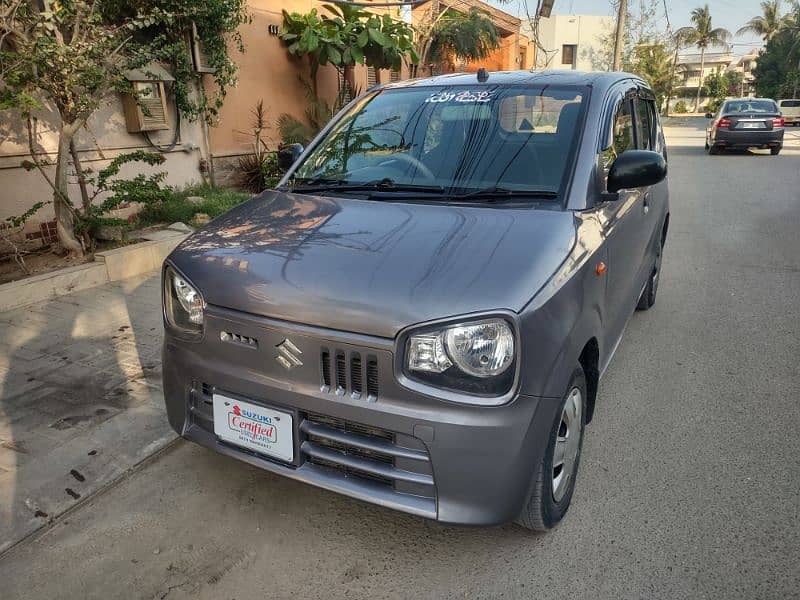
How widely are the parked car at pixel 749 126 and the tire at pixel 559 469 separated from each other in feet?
59.5

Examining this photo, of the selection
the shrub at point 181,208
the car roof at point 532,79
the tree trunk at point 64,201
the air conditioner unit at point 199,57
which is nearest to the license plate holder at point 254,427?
the car roof at point 532,79

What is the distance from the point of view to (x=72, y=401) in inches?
148

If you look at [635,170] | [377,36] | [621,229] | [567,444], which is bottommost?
[567,444]

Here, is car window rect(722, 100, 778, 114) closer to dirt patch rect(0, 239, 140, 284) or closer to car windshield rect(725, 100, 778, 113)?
car windshield rect(725, 100, 778, 113)

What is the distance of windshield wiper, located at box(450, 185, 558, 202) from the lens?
2846 millimetres

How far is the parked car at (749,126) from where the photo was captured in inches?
691

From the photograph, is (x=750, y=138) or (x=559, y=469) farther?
(x=750, y=138)

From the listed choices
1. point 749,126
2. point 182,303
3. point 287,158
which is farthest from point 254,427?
point 749,126

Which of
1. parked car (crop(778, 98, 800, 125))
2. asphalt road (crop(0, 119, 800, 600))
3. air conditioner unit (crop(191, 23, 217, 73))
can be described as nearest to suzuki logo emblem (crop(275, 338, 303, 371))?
asphalt road (crop(0, 119, 800, 600))

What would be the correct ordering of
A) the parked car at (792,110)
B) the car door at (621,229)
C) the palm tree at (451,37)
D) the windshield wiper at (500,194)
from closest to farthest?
the windshield wiper at (500,194)
the car door at (621,229)
the palm tree at (451,37)
the parked car at (792,110)

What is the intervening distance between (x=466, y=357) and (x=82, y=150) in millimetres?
6655

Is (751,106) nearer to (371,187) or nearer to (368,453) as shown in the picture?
(371,187)

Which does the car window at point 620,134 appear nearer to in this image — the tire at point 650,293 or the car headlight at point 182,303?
the tire at point 650,293

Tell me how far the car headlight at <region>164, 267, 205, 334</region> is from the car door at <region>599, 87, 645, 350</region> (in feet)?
6.06
